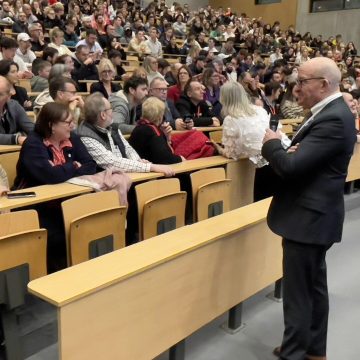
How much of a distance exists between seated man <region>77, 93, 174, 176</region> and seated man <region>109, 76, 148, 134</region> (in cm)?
85

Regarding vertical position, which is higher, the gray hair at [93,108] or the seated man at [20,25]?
the seated man at [20,25]

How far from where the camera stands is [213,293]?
1.95 m

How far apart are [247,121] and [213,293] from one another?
1670 mm

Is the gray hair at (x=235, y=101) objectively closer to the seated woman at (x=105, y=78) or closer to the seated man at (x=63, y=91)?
the seated man at (x=63, y=91)

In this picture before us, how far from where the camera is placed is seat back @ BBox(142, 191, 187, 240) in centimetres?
247

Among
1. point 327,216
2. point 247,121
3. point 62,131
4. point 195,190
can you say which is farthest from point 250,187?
point 327,216

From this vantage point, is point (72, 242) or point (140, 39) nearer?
point (72, 242)

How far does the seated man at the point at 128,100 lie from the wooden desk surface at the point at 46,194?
142 cm

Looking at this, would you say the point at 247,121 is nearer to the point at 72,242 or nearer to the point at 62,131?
the point at 62,131

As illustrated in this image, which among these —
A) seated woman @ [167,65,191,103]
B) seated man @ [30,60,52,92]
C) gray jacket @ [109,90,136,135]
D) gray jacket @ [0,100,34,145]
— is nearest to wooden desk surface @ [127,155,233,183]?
gray jacket @ [109,90,136,135]

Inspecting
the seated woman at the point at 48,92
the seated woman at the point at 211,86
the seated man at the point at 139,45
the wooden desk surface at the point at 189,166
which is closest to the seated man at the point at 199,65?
the seated man at the point at 139,45

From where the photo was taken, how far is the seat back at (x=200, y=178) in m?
2.81

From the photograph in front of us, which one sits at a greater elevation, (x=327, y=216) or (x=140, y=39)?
(x=140, y=39)

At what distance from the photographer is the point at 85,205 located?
220cm
